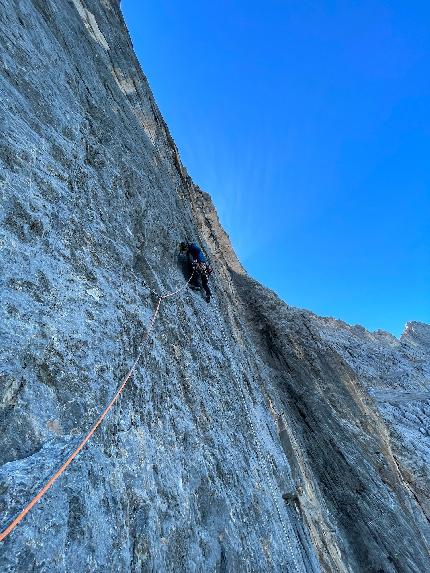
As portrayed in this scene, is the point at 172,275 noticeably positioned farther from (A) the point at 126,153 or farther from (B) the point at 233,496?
(B) the point at 233,496

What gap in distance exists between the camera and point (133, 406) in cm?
516

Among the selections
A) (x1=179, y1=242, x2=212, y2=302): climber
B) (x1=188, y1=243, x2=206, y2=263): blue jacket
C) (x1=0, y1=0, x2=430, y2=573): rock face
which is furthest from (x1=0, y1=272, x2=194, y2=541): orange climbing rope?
(x1=188, y1=243, x2=206, y2=263): blue jacket

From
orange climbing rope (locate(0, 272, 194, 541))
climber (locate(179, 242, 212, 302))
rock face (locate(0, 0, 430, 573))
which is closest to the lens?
orange climbing rope (locate(0, 272, 194, 541))

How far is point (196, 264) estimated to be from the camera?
36.7 ft

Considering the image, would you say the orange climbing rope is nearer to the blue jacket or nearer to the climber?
the climber

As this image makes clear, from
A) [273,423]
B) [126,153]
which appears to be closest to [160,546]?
[273,423]

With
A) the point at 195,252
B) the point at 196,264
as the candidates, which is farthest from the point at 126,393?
the point at 195,252

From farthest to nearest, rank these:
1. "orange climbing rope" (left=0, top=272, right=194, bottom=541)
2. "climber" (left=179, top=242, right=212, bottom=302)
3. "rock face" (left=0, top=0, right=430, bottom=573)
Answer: "climber" (left=179, top=242, right=212, bottom=302) → "rock face" (left=0, top=0, right=430, bottom=573) → "orange climbing rope" (left=0, top=272, right=194, bottom=541)

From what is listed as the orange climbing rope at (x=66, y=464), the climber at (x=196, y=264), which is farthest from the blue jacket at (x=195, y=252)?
the orange climbing rope at (x=66, y=464)

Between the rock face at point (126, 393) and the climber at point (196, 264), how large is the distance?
438mm

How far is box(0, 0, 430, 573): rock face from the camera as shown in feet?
12.3

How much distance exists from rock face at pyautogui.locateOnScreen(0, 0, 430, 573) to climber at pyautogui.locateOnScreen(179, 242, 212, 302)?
0.44 m

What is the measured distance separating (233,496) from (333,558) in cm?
604

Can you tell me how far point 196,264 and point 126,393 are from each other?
21.2 feet
